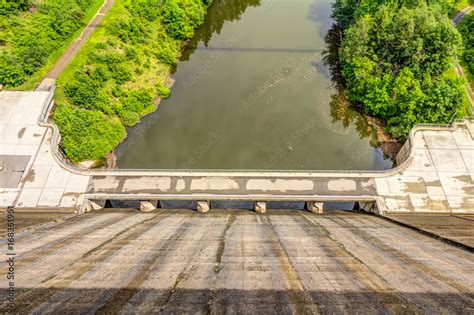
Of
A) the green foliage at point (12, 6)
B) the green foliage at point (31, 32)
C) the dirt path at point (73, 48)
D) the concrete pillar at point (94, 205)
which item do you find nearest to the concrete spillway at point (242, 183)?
the concrete pillar at point (94, 205)

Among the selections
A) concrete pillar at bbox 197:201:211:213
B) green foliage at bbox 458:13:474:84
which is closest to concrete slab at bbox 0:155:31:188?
concrete pillar at bbox 197:201:211:213

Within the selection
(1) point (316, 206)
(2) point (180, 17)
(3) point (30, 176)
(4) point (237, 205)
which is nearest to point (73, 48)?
(2) point (180, 17)

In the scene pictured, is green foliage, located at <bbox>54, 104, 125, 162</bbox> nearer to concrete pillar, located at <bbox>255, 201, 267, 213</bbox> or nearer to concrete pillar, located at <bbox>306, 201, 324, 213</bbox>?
concrete pillar, located at <bbox>255, 201, 267, 213</bbox>

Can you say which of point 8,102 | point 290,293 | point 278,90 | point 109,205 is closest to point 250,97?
point 278,90

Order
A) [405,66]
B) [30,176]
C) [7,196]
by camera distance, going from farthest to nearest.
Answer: [405,66] < [30,176] < [7,196]

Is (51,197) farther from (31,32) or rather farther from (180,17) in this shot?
(180,17)

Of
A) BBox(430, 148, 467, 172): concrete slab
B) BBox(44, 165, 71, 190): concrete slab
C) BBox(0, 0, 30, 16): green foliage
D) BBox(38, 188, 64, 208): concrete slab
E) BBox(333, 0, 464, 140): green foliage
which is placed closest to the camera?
BBox(38, 188, 64, 208): concrete slab
